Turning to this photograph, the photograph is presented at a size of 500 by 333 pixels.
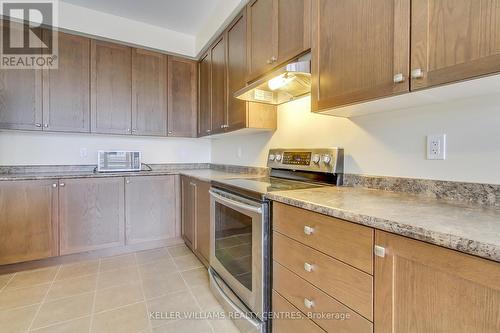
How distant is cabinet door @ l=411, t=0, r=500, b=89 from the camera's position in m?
0.73

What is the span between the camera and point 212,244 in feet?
6.42

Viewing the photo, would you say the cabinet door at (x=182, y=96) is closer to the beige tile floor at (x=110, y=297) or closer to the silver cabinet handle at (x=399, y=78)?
the beige tile floor at (x=110, y=297)

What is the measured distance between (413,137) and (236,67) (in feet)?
5.13

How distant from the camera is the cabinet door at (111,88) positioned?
2.70 metres

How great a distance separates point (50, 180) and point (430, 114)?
3.03 m

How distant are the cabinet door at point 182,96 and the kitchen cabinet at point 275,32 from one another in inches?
57.3

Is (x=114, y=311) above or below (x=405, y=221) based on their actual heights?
below

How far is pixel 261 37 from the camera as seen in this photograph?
1.84 metres

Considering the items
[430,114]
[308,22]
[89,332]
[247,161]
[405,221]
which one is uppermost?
[308,22]

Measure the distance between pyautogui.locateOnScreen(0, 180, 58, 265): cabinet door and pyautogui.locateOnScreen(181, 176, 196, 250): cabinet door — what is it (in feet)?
3.99

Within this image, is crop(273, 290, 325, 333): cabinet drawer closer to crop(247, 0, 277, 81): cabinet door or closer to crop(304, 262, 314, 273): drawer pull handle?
crop(304, 262, 314, 273): drawer pull handle

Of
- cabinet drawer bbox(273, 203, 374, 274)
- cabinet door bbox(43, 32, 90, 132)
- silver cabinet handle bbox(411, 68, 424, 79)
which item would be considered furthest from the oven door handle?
cabinet door bbox(43, 32, 90, 132)

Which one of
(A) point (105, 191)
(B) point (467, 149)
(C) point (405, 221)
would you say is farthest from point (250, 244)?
(A) point (105, 191)

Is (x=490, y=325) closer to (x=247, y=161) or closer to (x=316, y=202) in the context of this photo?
(x=316, y=202)
